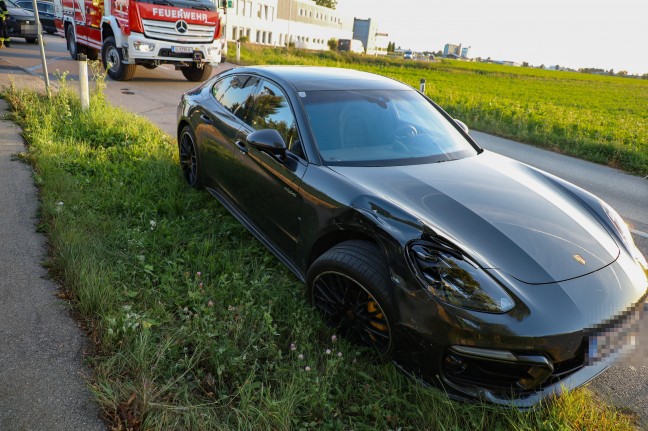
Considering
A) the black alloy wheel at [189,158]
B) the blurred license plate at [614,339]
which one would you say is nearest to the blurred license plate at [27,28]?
the black alloy wheel at [189,158]

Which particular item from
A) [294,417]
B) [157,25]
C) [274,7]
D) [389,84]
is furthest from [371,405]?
[274,7]

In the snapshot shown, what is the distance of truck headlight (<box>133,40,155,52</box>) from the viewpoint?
10.4 metres

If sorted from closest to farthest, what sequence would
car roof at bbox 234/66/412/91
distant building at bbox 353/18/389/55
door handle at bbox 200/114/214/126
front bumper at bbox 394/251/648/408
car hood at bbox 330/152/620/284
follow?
front bumper at bbox 394/251/648/408, car hood at bbox 330/152/620/284, car roof at bbox 234/66/412/91, door handle at bbox 200/114/214/126, distant building at bbox 353/18/389/55

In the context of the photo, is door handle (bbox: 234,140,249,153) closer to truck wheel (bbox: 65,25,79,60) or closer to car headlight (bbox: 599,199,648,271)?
car headlight (bbox: 599,199,648,271)

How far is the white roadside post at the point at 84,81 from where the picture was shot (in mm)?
6797

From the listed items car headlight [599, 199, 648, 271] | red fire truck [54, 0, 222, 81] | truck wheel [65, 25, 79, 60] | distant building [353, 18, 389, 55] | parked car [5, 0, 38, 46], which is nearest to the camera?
car headlight [599, 199, 648, 271]

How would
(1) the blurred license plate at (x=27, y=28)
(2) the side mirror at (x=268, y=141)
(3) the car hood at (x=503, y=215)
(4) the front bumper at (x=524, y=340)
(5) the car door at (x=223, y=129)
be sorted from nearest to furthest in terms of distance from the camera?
(4) the front bumper at (x=524, y=340), (3) the car hood at (x=503, y=215), (2) the side mirror at (x=268, y=141), (5) the car door at (x=223, y=129), (1) the blurred license plate at (x=27, y=28)

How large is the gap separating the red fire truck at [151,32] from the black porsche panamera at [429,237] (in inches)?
310

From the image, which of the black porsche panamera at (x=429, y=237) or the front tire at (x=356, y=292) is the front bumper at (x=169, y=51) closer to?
the black porsche panamera at (x=429, y=237)

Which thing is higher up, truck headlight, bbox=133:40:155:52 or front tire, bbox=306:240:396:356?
truck headlight, bbox=133:40:155:52

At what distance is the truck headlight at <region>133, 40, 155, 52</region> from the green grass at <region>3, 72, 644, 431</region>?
23.0 ft

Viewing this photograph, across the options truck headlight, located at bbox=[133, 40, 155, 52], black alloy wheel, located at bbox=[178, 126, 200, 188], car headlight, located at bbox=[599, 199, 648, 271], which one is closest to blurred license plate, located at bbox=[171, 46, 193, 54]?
truck headlight, located at bbox=[133, 40, 155, 52]

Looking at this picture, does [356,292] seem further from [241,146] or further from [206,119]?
[206,119]

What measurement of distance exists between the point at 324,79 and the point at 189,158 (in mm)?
1933
